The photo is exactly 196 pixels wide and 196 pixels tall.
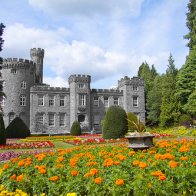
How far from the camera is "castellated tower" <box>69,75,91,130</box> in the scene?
42.6 m

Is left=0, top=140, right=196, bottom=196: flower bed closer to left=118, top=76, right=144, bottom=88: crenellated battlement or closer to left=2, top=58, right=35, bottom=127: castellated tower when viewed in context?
left=2, top=58, right=35, bottom=127: castellated tower

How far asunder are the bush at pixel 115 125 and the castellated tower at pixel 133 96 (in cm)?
2207

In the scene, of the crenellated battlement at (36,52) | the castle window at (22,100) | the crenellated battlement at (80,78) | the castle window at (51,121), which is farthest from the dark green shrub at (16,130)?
the crenellated battlement at (36,52)

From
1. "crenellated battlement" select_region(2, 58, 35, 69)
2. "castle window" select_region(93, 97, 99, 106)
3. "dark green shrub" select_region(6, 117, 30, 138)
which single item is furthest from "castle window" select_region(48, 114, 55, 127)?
"dark green shrub" select_region(6, 117, 30, 138)

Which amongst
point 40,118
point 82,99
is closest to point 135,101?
point 82,99

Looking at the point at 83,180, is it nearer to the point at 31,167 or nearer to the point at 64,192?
the point at 64,192

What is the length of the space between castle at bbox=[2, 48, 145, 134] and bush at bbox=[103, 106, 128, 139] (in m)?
19.6

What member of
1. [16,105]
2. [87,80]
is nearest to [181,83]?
[87,80]

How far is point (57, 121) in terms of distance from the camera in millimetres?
43031

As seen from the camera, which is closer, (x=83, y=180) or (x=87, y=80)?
(x=83, y=180)

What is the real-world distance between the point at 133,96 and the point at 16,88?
17087mm

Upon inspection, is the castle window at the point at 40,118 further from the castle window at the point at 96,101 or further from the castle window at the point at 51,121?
the castle window at the point at 96,101

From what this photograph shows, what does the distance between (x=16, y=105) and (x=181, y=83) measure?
21916mm

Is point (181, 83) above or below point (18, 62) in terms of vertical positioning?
below
